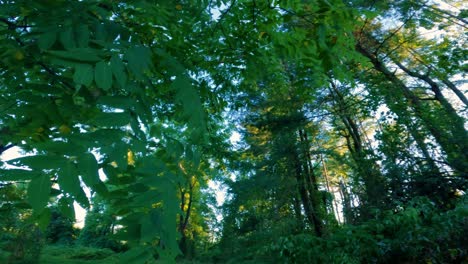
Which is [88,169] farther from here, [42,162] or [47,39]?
[47,39]

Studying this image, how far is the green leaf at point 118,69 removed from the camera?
2.99 ft

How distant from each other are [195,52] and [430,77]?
10.6 meters

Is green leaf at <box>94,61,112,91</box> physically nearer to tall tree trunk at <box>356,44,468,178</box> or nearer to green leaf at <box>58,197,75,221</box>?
green leaf at <box>58,197,75,221</box>

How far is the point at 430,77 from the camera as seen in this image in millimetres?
10344

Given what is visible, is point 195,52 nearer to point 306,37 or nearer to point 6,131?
point 306,37

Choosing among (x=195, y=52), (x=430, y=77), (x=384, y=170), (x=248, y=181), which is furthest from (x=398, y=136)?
(x=195, y=52)

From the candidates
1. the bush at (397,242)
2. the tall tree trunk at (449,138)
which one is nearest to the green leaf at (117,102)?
the bush at (397,242)

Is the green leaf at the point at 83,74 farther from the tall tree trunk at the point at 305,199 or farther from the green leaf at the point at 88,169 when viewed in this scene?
the tall tree trunk at the point at 305,199

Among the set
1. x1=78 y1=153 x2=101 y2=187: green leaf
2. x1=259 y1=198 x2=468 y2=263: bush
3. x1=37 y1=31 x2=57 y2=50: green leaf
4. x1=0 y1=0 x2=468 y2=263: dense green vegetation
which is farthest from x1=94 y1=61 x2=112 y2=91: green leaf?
x1=259 y1=198 x2=468 y2=263: bush

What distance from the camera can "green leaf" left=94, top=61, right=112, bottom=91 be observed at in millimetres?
881

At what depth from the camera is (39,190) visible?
756mm

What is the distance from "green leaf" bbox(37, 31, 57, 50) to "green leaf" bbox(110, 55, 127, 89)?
0.34m

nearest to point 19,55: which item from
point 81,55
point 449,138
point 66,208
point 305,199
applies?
point 81,55

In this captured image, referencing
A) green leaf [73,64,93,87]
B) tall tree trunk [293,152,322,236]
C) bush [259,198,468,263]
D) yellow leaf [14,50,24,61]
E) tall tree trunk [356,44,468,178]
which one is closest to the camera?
green leaf [73,64,93,87]
